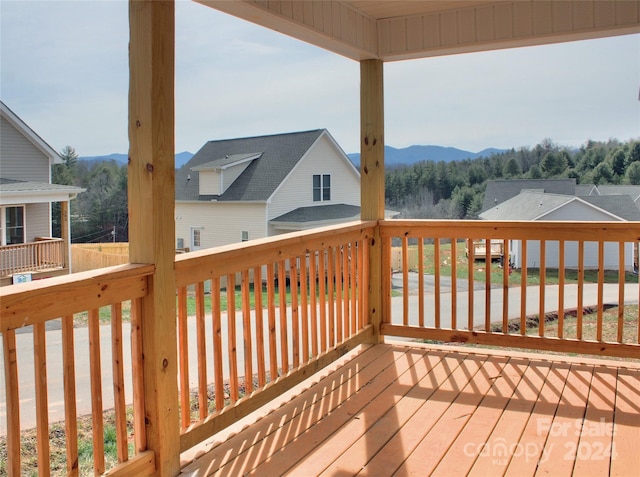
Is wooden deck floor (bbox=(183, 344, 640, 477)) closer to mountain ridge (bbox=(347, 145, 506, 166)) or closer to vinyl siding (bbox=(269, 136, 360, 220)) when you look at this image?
vinyl siding (bbox=(269, 136, 360, 220))

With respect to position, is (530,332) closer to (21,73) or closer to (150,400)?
(150,400)

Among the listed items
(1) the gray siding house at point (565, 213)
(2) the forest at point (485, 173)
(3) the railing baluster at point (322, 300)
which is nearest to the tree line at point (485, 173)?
(2) the forest at point (485, 173)

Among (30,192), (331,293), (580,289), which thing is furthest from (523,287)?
(30,192)

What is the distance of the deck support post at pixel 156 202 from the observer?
2.17 meters

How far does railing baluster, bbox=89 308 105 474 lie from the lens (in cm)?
203

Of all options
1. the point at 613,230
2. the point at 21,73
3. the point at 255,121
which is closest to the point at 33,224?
the point at 21,73

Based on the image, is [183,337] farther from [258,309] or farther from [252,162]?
[252,162]

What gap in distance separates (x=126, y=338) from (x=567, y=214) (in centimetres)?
297

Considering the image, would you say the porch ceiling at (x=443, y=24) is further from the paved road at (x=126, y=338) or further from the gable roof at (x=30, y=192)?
the gable roof at (x=30, y=192)

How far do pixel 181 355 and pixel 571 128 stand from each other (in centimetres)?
321

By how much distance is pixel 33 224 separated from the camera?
1.64 meters

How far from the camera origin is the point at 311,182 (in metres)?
3.51

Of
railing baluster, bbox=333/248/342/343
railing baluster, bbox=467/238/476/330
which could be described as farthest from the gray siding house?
railing baluster, bbox=333/248/342/343

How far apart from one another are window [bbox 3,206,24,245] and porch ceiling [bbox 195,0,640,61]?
1.98m
